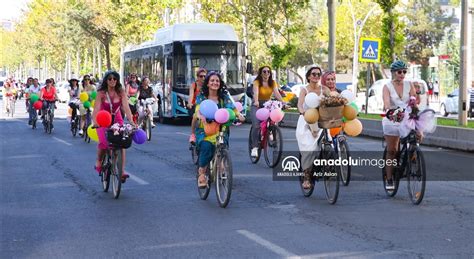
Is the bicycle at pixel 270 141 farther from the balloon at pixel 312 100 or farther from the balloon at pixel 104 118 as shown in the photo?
the balloon at pixel 104 118

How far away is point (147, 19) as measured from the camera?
2368 inches

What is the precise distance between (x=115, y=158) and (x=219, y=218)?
8.22 ft

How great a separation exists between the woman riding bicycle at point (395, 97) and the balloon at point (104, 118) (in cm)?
348

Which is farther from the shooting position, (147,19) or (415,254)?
(147,19)

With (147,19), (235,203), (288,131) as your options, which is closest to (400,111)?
(235,203)

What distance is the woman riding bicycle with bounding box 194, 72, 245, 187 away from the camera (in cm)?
1155

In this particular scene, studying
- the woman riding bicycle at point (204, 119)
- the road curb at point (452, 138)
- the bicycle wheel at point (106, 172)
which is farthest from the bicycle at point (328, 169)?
the road curb at point (452, 138)

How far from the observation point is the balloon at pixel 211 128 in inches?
452

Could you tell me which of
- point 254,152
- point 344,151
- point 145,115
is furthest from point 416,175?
point 145,115

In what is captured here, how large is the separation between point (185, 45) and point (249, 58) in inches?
102

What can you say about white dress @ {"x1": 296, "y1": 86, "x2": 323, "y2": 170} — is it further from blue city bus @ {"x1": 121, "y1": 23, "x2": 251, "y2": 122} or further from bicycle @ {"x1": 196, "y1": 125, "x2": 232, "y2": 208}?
blue city bus @ {"x1": 121, "y1": 23, "x2": 251, "y2": 122}

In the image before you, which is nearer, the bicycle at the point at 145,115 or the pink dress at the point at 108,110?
the pink dress at the point at 108,110

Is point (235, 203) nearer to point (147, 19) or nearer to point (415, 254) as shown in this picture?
point (415, 254)

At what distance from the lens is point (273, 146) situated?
16.1 metres
